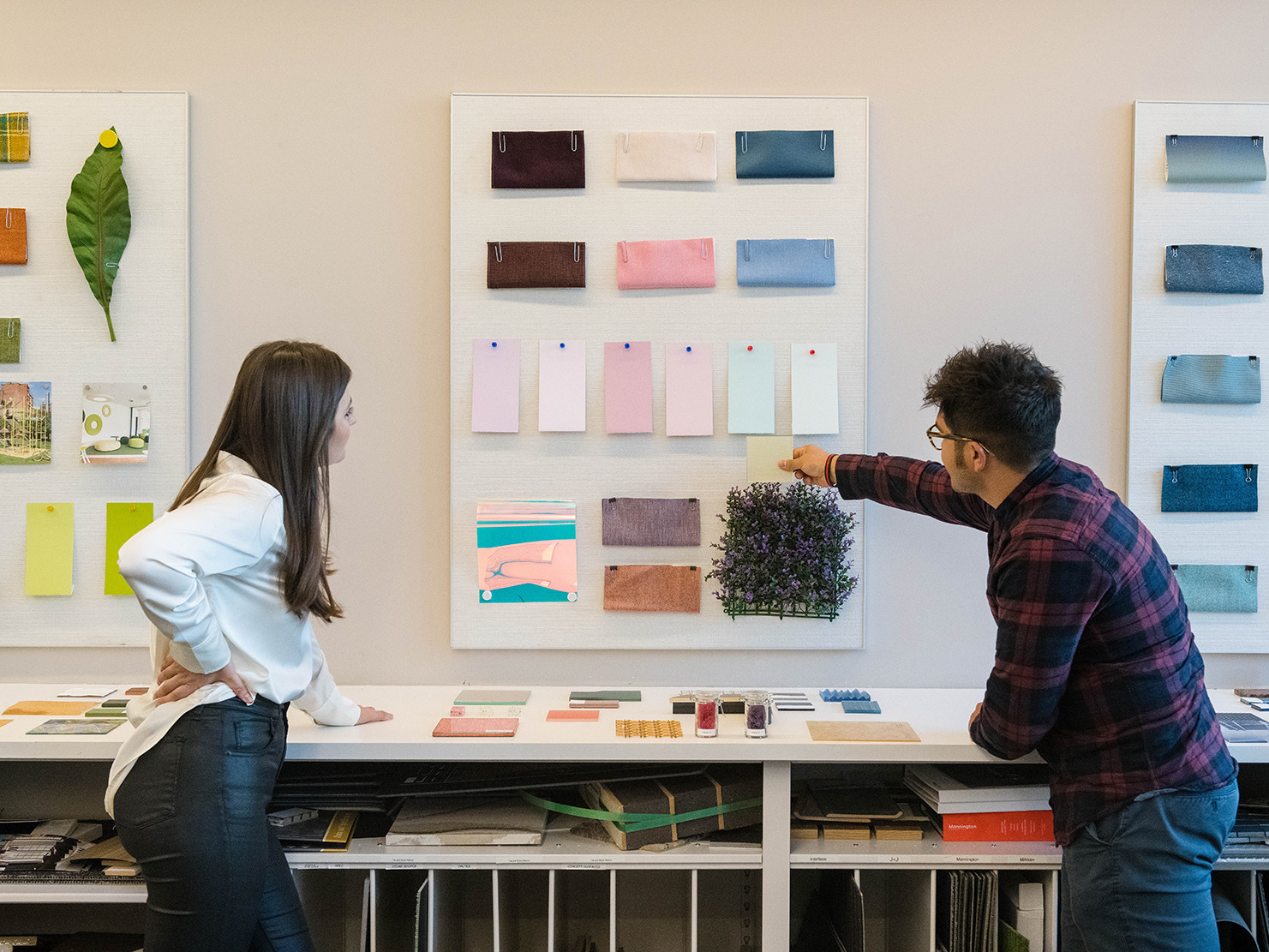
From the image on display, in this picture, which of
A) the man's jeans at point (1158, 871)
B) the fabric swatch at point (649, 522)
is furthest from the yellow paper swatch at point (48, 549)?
the man's jeans at point (1158, 871)

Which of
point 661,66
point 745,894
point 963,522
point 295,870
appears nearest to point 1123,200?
Answer: point 963,522

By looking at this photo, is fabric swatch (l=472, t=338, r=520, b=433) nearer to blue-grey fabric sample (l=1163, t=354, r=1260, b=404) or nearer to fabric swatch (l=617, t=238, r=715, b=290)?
fabric swatch (l=617, t=238, r=715, b=290)

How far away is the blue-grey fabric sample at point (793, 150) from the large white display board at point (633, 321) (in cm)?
3

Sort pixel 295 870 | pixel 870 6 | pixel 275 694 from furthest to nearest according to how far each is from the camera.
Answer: pixel 870 6 → pixel 295 870 → pixel 275 694

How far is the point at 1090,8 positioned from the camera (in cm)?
210

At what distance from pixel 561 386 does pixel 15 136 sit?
4.73 ft

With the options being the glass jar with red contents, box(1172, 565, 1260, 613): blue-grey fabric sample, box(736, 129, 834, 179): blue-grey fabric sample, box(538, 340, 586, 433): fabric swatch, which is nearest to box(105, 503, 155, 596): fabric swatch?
box(538, 340, 586, 433): fabric swatch

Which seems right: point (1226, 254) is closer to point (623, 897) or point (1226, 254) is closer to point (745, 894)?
point (745, 894)

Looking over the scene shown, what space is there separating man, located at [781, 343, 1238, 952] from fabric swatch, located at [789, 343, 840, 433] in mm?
608

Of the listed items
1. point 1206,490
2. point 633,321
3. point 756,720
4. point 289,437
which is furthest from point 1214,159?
point 289,437

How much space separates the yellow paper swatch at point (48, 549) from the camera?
6.93 feet

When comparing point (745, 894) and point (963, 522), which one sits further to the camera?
point (745, 894)

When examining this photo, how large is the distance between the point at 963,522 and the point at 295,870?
1.52m

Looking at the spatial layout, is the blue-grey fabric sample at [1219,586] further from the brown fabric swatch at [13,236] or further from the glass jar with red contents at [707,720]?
the brown fabric swatch at [13,236]
